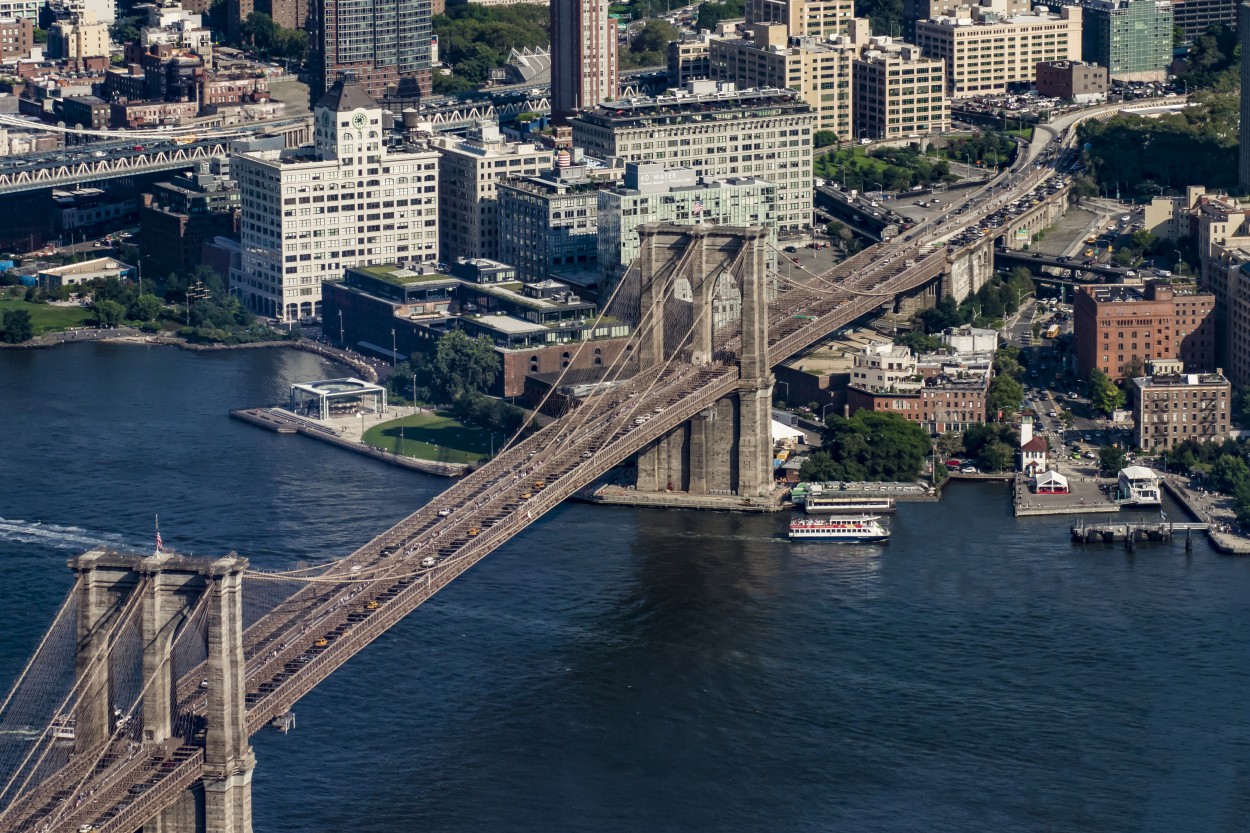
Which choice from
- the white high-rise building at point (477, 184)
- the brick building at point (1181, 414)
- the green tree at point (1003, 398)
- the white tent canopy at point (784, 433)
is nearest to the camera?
the brick building at point (1181, 414)

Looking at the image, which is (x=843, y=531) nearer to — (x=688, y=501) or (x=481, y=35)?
(x=688, y=501)

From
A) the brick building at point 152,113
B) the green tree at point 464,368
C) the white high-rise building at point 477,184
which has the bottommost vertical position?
the green tree at point 464,368

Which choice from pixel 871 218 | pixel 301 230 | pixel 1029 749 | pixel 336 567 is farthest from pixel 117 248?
pixel 1029 749

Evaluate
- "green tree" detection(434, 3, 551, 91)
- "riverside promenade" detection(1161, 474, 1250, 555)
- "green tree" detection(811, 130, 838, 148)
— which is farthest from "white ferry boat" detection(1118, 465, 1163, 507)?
"green tree" detection(434, 3, 551, 91)

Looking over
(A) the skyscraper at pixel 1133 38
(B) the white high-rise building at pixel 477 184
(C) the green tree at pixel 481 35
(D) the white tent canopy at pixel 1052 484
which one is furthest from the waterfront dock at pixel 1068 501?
(C) the green tree at pixel 481 35

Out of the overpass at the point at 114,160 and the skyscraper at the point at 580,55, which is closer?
the overpass at the point at 114,160

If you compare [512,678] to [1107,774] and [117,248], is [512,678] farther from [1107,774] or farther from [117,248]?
[117,248]

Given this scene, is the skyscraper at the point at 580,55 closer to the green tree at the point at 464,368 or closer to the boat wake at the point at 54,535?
the green tree at the point at 464,368
